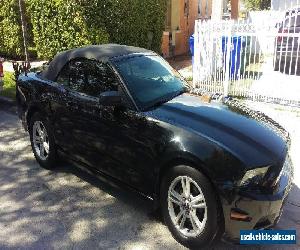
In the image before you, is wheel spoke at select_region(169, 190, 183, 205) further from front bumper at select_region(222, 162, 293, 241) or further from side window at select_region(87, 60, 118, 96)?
side window at select_region(87, 60, 118, 96)

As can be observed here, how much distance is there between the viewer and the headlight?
3.20m

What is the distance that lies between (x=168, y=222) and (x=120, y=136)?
1.03 m

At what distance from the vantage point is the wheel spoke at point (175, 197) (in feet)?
11.9

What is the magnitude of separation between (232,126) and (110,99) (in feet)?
4.23

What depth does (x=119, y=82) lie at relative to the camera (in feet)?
13.7

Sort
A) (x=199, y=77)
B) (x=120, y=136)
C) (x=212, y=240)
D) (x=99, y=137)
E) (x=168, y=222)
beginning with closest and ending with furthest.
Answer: (x=212, y=240) → (x=168, y=222) → (x=120, y=136) → (x=99, y=137) → (x=199, y=77)

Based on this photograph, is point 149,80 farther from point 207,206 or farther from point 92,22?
point 92,22

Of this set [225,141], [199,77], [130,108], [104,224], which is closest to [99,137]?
[130,108]

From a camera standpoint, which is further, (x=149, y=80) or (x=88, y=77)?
(x=88, y=77)

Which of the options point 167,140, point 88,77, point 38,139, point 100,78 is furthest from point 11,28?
point 167,140

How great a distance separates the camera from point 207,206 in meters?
3.35

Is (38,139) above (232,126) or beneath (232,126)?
beneath

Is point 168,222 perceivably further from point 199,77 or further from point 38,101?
point 199,77

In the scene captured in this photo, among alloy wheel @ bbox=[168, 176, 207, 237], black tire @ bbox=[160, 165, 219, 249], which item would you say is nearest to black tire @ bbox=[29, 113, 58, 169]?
black tire @ bbox=[160, 165, 219, 249]
